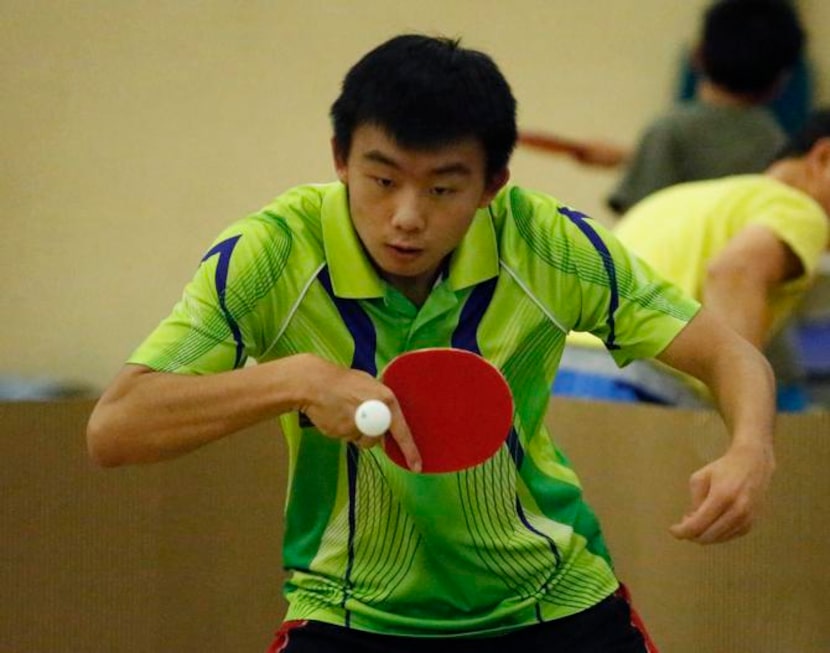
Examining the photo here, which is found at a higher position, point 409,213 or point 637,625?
point 409,213

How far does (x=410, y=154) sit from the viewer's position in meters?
1.46

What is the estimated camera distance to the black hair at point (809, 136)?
8.18 feet

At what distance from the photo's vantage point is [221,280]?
4.82 ft

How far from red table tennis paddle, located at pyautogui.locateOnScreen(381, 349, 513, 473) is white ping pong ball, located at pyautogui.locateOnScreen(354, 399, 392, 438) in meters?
0.10

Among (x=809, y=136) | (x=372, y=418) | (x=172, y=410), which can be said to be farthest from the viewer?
(x=809, y=136)

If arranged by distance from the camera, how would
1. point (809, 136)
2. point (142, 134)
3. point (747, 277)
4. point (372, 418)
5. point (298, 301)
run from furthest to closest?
point (142, 134)
point (809, 136)
point (747, 277)
point (298, 301)
point (372, 418)

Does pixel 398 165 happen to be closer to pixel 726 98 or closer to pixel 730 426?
pixel 730 426

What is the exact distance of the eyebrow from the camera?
4.81 ft

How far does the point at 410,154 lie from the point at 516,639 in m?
0.49

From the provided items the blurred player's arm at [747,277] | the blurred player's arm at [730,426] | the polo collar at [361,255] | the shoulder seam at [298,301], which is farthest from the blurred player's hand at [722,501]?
the blurred player's arm at [747,277]

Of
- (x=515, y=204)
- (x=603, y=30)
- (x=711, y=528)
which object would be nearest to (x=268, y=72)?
(x=603, y=30)

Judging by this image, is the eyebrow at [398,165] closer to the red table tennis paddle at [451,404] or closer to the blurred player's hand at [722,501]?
the red table tennis paddle at [451,404]

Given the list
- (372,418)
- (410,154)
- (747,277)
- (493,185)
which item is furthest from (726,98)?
(372,418)

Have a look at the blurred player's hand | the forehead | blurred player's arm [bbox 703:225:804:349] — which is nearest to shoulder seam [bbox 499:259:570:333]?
the forehead
